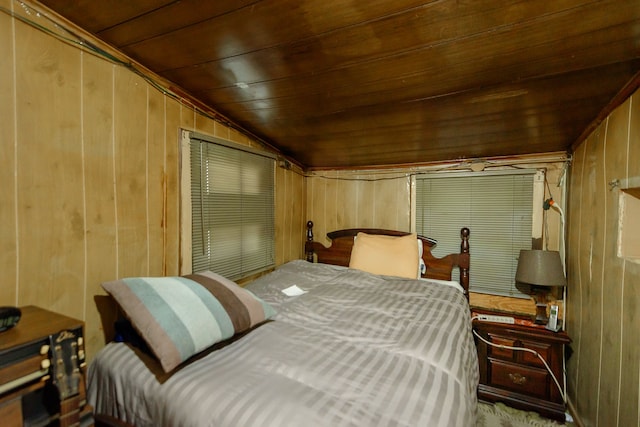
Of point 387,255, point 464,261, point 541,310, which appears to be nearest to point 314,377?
Result: point 387,255

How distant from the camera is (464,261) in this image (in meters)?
2.37

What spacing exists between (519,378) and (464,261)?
898 mm

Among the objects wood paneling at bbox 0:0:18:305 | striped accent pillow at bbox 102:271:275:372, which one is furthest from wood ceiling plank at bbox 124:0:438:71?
striped accent pillow at bbox 102:271:275:372

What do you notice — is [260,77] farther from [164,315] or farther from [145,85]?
[164,315]

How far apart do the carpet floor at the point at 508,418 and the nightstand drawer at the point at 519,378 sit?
136 millimetres

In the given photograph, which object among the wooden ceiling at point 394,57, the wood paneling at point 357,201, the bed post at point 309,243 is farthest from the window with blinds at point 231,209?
the wood paneling at point 357,201

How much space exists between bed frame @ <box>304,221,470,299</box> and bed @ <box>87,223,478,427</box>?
83 centimetres

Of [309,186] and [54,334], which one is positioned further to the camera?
[309,186]

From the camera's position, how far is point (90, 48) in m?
1.28

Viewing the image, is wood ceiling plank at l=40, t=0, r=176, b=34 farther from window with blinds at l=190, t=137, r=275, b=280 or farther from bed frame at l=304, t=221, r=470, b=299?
bed frame at l=304, t=221, r=470, b=299

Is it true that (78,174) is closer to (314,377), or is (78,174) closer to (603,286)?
(314,377)

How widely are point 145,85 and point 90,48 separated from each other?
27 cm

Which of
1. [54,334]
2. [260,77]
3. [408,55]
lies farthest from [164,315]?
[408,55]

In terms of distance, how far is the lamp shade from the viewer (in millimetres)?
1925
